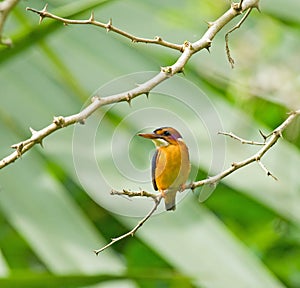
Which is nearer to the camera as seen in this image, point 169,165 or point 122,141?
point 169,165

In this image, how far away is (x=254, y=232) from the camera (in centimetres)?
229

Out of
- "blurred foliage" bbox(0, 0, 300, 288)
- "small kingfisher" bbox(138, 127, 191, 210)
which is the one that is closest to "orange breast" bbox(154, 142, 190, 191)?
"small kingfisher" bbox(138, 127, 191, 210)

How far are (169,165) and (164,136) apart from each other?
4 cm

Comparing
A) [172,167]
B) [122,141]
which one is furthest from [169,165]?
[122,141]

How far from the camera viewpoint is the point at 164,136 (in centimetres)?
63

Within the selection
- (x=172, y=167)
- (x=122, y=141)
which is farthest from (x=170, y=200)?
(x=122, y=141)

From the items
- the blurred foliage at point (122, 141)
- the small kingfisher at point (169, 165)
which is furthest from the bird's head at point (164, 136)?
the blurred foliage at point (122, 141)

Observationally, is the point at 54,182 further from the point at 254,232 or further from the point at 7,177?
the point at 254,232

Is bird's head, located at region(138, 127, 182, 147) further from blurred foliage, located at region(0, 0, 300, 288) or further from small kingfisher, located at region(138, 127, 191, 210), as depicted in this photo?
blurred foliage, located at region(0, 0, 300, 288)

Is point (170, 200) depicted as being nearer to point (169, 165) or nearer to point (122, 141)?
point (169, 165)

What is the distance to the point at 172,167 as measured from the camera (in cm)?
60

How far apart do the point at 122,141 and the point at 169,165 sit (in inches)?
26.0

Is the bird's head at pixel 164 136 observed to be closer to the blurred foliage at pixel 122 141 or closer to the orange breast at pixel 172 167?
the orange breast at pixel 172 167

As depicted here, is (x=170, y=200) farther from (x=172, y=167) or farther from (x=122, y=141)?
(x=122, y=141)
